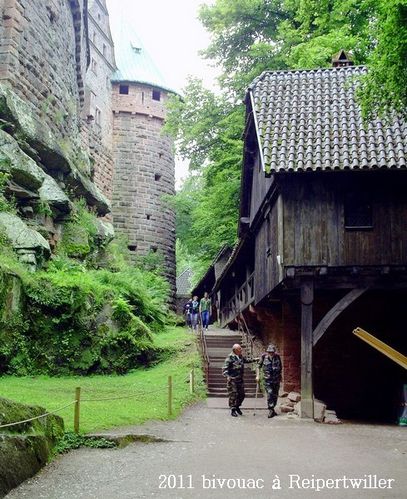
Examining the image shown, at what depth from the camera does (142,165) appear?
3753 centimetres

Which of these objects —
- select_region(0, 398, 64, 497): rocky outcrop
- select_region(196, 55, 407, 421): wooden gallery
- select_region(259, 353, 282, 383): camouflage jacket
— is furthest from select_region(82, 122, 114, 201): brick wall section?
select_region(0, 398, 64, 497): rocky outcrop

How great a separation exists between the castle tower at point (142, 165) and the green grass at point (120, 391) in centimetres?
1652

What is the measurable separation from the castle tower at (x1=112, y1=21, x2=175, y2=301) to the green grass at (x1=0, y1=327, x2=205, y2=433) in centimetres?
1652

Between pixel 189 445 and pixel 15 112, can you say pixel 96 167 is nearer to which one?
pixel 15 112

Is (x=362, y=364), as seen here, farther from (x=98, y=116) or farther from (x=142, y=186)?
(x=98, y=116)

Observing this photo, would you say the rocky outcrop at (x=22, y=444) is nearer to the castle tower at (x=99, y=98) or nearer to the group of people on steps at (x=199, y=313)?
the group of people on steps at (x=199, y=313)

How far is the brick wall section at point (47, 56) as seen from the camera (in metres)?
21.0

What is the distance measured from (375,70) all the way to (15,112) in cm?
1388

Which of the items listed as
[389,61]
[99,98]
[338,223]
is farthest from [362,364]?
[99,98]

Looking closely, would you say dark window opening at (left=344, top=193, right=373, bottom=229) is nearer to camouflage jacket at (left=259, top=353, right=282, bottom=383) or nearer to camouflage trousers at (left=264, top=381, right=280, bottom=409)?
camouflage jacket at (left=259, top=353, right=282, bottom=383)

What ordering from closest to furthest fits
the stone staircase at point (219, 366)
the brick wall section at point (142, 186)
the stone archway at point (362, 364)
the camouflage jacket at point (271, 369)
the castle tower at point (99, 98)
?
Answer: the camouflage jacket at point (271, 369)
the stone archway at point (362, 364)
the stone staircase at point (219, 366)
the castle tower at point (99, 98)
the brick wall section at point (142, 186)

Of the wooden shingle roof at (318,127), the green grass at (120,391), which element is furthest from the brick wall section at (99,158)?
the wooden shingle roof at (318,127)

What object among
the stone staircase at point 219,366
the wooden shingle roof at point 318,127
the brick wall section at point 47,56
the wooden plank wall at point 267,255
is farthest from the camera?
the brick wall section at point 47,56

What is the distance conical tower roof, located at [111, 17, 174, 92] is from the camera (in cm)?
3841
